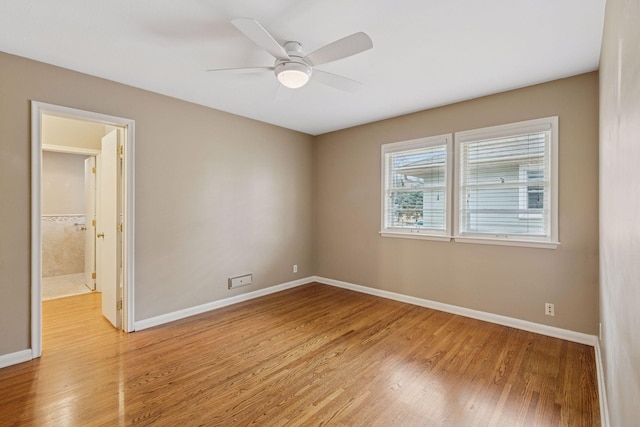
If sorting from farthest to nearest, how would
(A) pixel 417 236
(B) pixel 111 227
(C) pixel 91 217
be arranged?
(C) pixel 91 217 → (A) pixel 417 236 → (B) pixel 111 227

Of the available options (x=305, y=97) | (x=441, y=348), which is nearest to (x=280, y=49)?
(x=305, y=97)

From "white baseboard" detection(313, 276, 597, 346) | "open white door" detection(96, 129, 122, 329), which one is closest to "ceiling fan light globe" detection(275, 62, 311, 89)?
"open white door" detection(96, 129, 122, 329)

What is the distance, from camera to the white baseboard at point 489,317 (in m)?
2.93

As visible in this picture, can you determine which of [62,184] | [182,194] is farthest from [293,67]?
[62,184]

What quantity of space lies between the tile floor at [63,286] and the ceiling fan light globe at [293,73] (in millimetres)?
4685

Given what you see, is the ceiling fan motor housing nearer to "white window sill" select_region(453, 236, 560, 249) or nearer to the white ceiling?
the white ceiling

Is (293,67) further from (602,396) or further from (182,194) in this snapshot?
(602,396)

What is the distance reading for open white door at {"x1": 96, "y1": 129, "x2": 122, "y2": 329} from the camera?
3.28 meters

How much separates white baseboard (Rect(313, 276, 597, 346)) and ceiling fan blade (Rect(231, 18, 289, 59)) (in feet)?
11.0

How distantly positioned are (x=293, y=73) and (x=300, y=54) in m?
0.17

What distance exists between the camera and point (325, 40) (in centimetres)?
232

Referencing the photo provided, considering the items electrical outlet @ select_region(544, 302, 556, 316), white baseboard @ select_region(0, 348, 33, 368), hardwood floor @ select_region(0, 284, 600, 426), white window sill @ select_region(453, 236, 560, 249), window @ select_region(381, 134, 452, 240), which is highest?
window @ select_region(381, 134, 452, 240)

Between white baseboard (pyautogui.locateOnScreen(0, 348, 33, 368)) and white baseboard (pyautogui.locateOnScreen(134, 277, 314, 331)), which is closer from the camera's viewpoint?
white baseboard (pyautogui.locateOnScreen(0, 348, 33, 368))

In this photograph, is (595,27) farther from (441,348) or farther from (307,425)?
(307,425)
